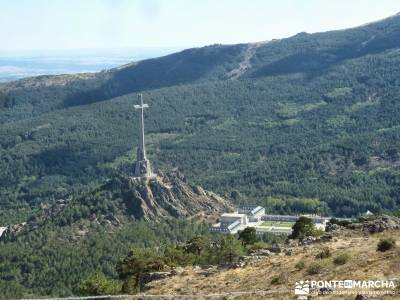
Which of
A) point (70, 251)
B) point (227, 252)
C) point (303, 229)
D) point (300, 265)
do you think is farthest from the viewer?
point (70, 251)

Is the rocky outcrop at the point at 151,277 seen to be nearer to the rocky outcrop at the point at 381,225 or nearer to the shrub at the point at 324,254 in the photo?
the shrub at the point at 324,254

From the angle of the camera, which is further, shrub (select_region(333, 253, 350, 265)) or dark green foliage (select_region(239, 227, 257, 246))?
dark green foliage (select_region(239, 227, 257, 246))

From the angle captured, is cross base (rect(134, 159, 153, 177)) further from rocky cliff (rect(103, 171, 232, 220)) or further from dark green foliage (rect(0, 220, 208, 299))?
dark green foliage (rect(0, 220, 208, 299))

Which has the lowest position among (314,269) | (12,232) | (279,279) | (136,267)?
(12,232)

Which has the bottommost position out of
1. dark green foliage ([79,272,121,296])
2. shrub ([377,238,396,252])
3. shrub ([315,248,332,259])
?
Answer: dark green foliage ([79,272,121,296])

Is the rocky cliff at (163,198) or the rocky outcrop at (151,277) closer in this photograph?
the rocky outcrop at (151,277)

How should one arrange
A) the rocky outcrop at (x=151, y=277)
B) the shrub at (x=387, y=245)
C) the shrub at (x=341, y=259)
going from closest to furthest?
the shrub at (x=341, y=259) < the shrub at (x=387, y=245) < the rocky outcrop at (x=151, y=277)

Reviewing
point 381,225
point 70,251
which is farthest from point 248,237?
point 70,251

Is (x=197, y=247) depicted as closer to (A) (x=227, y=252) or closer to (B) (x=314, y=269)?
(A) (x=227, y=252)

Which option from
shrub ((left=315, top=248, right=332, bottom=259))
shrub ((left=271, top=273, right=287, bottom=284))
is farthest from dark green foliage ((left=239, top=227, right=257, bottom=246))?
shrub ((left=271, top=273, right=287, bottom=284))

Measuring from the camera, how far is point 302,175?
156 metres

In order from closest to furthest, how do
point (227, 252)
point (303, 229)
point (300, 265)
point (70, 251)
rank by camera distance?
point (300, 265), point (227, 252), point (303, 229), point (70, 251)

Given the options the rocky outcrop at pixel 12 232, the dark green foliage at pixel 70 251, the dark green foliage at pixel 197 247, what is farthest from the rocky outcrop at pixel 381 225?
the rocky outcrop at pixel 12 232

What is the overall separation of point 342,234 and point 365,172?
108 m
